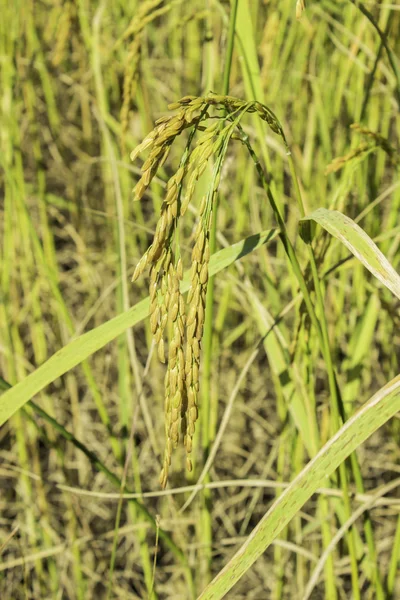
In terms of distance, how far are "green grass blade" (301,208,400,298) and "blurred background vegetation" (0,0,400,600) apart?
12 cm

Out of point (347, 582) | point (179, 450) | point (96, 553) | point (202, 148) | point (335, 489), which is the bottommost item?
point (347, 582)

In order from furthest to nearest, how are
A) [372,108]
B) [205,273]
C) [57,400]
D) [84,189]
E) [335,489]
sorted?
[84,189]
[57,400]
[372,108]
[335,489]
[205,273]

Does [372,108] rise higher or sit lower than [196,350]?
higher

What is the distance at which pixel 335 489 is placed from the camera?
0.75 m

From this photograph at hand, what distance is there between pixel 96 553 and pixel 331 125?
860mm

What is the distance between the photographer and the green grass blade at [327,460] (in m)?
0.44

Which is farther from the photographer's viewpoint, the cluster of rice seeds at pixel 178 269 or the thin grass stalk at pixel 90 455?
the thin grass stalk at pixel 90 455

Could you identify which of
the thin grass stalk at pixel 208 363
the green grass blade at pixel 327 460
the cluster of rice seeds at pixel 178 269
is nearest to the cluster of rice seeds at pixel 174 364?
the cluster of rice seeds at pixel 178 269

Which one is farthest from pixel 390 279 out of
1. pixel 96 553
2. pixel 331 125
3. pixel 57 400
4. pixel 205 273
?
pixel 57 400

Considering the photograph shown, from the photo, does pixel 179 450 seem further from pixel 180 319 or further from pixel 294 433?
pixel 180 319

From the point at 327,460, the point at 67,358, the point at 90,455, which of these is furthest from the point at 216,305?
the point at 327,460

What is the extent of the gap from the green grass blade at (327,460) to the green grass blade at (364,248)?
0.25 ft

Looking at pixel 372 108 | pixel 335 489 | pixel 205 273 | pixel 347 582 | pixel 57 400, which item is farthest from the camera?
pixel 57 400

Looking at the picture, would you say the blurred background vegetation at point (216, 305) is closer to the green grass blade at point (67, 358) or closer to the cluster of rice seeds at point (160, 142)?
the green grass blade at point (67, 358)
